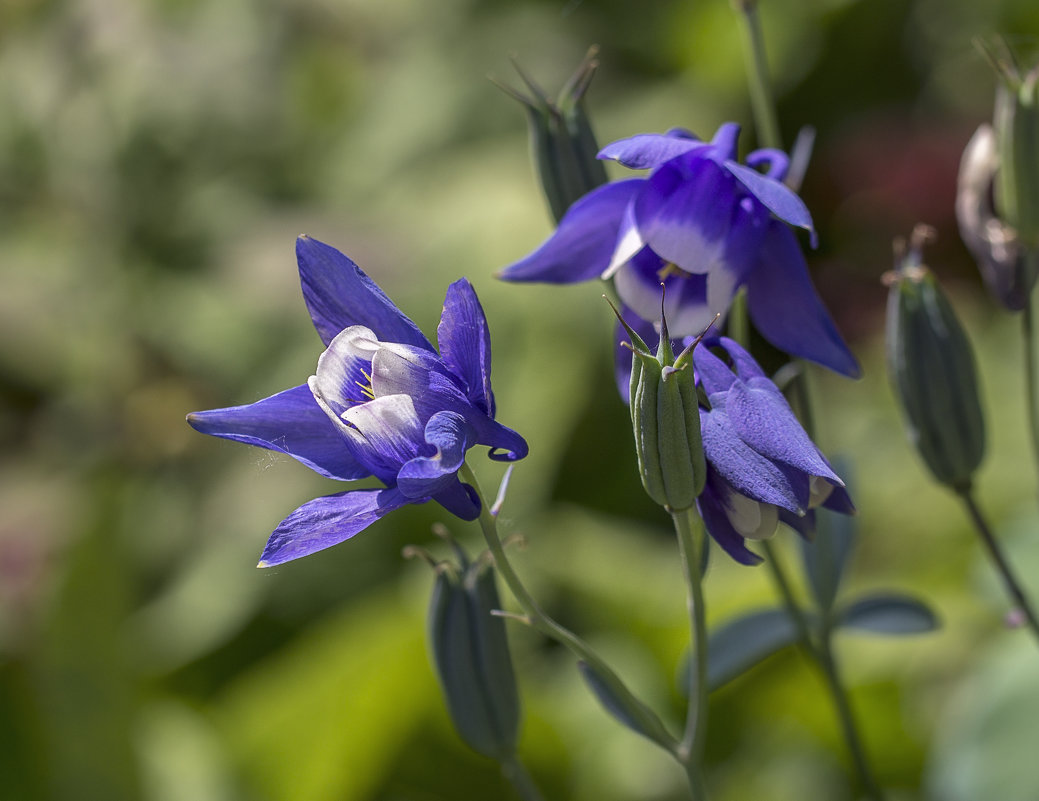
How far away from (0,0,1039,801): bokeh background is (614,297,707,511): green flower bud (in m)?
0.37

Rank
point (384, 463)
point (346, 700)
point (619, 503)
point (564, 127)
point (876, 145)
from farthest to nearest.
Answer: point (876, 145) → point (619, 503) → point (346, 700) → point (564, 127) → point (384, 463)

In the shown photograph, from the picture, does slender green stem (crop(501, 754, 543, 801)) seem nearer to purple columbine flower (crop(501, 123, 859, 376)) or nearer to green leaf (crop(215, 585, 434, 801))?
purple columbine flower (crop(501, 123, 859, 376))

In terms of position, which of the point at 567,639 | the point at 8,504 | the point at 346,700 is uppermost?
the point at 567,639

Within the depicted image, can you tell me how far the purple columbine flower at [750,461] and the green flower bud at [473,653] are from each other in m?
0.13

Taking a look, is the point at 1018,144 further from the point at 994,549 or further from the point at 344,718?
the point at 344,718

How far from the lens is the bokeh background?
972 millimetres

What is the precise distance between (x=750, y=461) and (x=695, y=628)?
83 mm

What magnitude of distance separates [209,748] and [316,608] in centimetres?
33

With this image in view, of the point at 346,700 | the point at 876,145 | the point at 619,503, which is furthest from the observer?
the point at 876,145

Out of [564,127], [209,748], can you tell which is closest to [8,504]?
[209,748]

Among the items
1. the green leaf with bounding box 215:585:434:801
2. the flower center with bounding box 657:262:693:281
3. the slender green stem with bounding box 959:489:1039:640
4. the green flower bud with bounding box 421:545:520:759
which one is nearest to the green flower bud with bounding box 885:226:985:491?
the slender green stem with bounding box 959:489:1039:640

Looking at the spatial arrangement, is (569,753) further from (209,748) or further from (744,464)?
(744,464)

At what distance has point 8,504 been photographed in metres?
1.66

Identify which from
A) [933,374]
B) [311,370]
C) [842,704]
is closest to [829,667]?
[842,704]
